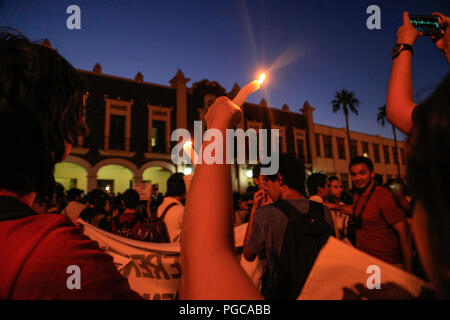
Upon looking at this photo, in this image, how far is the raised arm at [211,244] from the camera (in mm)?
518

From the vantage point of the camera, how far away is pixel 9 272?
658mm

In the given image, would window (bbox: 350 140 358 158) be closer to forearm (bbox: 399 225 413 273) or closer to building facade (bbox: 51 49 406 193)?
building facade (bbox: 51 49 406 193)

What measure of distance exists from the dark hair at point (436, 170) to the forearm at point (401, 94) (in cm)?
83

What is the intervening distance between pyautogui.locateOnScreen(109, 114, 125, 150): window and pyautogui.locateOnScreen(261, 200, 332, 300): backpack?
1920 cm

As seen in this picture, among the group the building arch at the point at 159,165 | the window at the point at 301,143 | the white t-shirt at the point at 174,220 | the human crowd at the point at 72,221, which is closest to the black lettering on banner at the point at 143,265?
the white t-shirt at the point at 174,220

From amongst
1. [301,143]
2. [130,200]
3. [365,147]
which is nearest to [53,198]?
[130,200]

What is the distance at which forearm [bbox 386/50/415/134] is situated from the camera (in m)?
1.27

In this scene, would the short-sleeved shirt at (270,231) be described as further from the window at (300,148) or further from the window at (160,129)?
the window at (300,148)

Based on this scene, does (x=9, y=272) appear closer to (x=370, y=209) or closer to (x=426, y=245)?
(x=426, y=245)

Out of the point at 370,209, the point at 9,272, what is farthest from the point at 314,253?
the point at 9,272

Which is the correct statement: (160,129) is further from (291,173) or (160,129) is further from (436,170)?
(436,170)

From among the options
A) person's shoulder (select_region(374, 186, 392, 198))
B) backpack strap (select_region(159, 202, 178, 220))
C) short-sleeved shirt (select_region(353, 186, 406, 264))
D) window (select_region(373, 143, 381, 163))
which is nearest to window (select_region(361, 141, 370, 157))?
window (select_region(373, 143, 381, 163))

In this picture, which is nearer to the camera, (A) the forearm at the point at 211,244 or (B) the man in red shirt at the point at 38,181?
(A) the forearm at the point at 211,244

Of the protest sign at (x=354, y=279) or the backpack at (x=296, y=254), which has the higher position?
the protest sign at (x=354, y=279)
